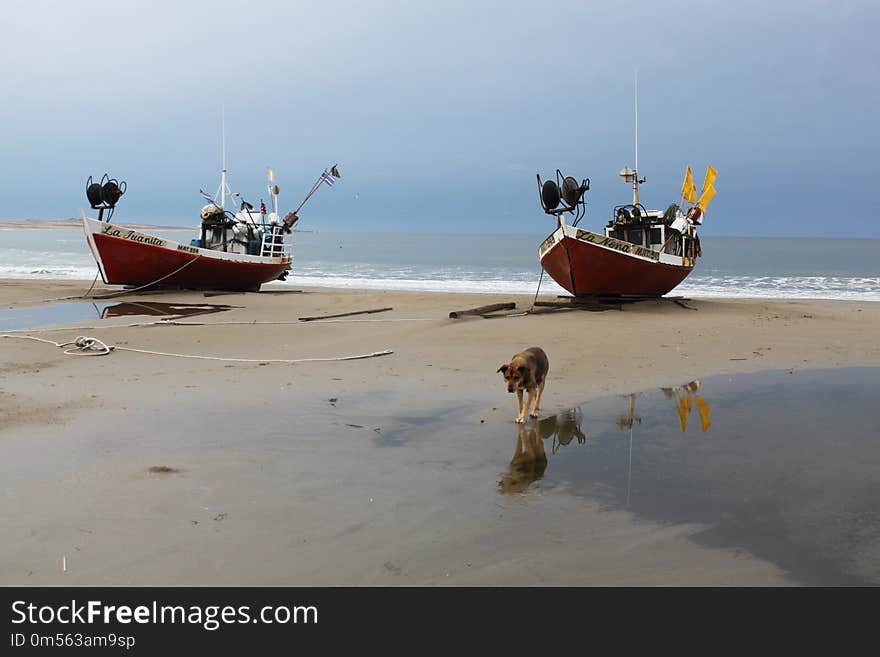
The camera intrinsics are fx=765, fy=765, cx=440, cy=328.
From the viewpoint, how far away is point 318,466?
5.56 m

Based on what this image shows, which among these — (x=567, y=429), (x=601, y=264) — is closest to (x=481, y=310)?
(x=601, y=264)

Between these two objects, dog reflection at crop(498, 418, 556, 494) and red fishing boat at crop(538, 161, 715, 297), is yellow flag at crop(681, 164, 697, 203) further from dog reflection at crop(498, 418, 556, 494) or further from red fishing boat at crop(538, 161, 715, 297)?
dog reflection at crop(498, 418, 556, 494)

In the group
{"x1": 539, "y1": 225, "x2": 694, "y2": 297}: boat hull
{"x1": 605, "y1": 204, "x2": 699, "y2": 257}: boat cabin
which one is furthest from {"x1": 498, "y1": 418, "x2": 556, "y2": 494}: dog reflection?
{"x1": 605, "y1": 204, "x2": 699, "y2": 257}: boat cabin

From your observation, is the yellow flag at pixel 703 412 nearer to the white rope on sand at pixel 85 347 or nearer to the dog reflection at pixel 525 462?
the dog reflection at pixel 525 462

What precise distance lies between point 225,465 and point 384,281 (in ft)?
107

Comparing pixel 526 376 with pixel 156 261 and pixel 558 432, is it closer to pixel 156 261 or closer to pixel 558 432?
pixel 558 432

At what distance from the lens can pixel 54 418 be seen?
6832 mm

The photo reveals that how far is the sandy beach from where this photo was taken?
3869 mm

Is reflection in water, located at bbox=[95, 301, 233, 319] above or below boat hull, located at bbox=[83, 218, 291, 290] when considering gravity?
below

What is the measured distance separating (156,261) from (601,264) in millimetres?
13015

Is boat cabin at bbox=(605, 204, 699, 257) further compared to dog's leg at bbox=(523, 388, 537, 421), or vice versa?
boat cabin at bbox=(605, 204, 699, 257)

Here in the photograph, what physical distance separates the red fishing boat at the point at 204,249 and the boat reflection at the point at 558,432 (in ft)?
59.1

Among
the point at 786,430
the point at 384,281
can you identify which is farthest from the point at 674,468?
the point at 384,281
